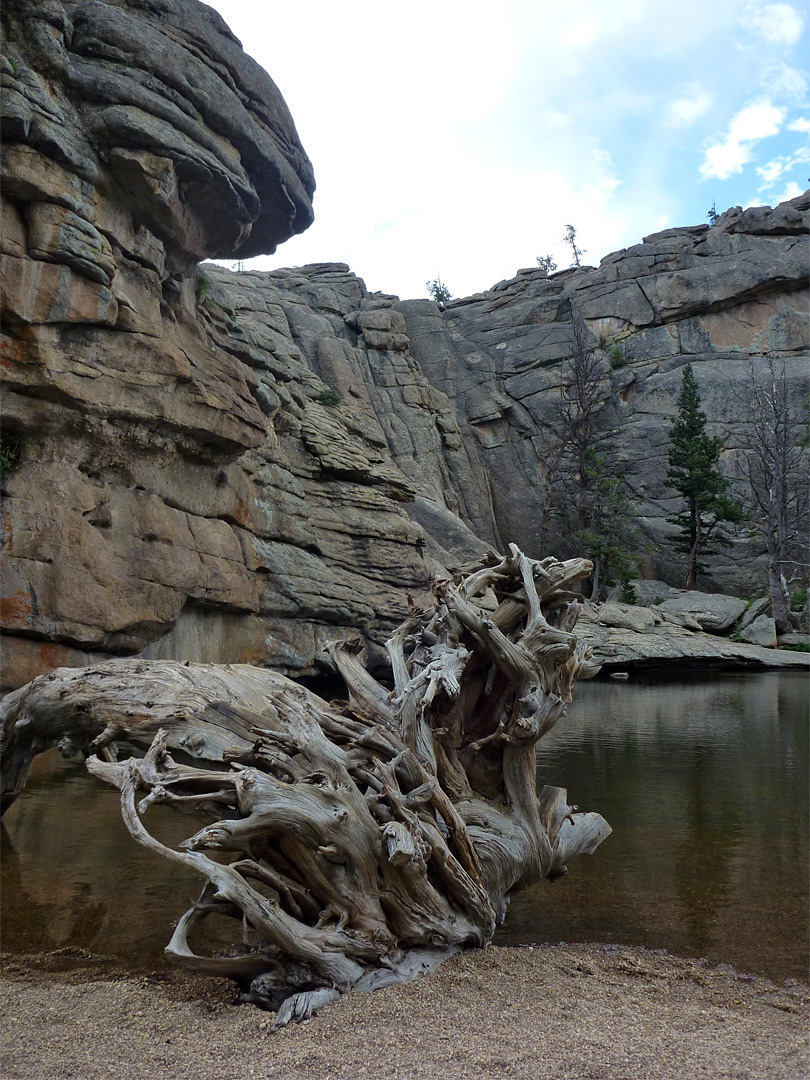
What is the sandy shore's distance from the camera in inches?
167

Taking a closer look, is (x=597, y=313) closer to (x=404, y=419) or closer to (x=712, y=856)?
(x=404, y=419)

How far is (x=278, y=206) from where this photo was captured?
1816 centimetres

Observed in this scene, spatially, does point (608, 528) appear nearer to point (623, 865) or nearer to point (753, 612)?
point (753, 612)

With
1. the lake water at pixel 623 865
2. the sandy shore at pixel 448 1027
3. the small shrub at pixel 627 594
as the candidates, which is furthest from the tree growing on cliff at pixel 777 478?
the sandy shore at pixel 448 1027

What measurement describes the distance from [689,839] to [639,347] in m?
37.2

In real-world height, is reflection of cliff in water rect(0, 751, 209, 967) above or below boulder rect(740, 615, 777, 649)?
below

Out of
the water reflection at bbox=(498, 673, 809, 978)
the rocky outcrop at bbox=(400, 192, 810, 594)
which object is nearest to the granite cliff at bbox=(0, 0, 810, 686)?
the water reflection at bbox=(498, 673, 809, 978)

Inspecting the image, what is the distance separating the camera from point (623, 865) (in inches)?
327

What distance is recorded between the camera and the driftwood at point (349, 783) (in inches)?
206

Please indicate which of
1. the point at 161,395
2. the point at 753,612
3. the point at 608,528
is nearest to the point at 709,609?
the point at 753,612

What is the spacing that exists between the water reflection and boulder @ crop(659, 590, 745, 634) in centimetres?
1151

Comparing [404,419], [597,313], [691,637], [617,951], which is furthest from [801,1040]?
[597,313]

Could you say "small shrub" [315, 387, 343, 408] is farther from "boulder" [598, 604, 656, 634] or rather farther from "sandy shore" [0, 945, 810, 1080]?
"sandy shore" [0, 945, 810, 1080]

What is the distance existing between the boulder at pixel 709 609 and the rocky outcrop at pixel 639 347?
7.81 m
